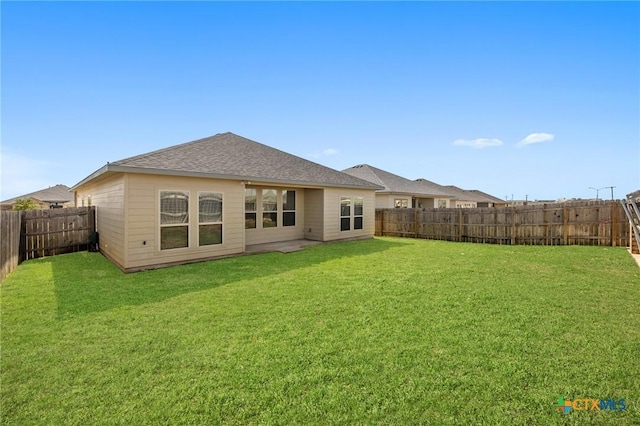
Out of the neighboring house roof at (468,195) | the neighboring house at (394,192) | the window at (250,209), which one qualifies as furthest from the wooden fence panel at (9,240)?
the neighboring house roof at (468,195)

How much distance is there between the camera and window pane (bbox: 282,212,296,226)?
12.4 meters

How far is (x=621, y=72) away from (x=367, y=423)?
15387 mm

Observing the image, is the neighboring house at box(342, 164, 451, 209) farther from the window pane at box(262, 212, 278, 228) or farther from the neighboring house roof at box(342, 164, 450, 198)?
the window pane at box(262, 212, 278, 228)

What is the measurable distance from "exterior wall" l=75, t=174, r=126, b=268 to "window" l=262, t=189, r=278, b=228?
494cm

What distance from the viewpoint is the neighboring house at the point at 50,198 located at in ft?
83.1

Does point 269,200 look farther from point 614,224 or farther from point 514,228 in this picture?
point 614,224

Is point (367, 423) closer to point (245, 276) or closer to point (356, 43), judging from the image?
point (245, 276)

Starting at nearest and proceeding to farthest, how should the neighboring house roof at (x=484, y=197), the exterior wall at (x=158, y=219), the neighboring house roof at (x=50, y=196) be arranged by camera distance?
the exterior wall at (x=158, y=219)
the neighboring house roof at (x=50, y=196)
the neighboring house roof at (x=484, y=197)

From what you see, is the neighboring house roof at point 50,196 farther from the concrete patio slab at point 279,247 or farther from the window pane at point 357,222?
the window pane at point 357,222

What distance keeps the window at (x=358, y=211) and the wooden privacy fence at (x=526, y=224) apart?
297 centimetres

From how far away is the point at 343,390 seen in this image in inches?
97.0

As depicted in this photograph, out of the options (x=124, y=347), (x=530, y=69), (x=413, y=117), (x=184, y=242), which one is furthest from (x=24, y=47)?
(x=530, y=69)

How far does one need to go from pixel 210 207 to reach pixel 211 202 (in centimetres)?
15

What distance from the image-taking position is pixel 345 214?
528 inches
